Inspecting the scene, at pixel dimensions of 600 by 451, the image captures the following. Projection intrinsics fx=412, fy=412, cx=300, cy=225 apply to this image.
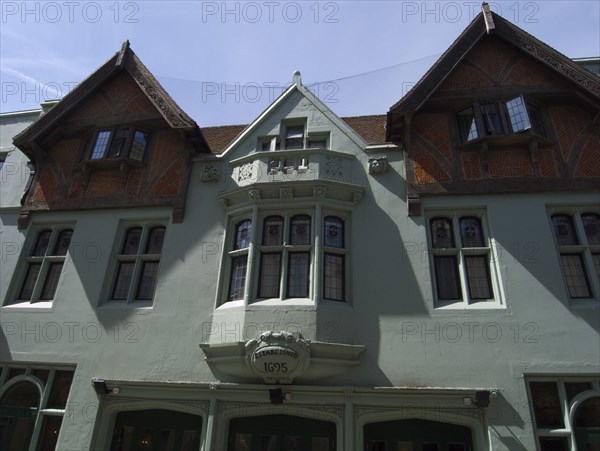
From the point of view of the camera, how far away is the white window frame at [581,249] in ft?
29.1

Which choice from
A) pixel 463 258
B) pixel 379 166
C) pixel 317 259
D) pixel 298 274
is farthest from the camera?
pixel 379 166

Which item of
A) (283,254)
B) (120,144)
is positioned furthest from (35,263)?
(283,254)

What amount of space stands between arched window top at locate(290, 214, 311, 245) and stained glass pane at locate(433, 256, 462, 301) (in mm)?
3109

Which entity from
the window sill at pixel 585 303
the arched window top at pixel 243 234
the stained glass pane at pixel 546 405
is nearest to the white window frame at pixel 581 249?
the window sill at pixel 585 303

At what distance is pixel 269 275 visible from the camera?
9.80 meters

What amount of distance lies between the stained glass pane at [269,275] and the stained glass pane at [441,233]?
3795 mm

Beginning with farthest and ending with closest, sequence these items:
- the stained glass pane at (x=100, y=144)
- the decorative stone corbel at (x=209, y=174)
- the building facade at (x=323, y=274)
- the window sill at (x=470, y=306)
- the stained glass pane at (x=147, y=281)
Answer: the stained glass pane at (x=100, y=144) → the decorative stone corbel at (x=209, y=174) → the stained glass pane at (x=147, y=281) → the window sill at (x=470, y=306) → the building facade at (x=323, y=274)

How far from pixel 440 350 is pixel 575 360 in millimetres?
2572

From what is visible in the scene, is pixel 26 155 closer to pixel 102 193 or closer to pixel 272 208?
pixel 102 193

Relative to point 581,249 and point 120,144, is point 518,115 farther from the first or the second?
point 120,144

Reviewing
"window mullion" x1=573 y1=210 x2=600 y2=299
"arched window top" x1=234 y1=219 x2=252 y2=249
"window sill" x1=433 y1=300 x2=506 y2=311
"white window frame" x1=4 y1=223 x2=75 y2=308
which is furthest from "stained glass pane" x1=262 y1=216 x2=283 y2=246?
"window mullion" x1=573 y1=210 x2=600 y2=299

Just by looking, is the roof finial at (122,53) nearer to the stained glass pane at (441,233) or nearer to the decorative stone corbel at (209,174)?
the decorative stone corbel at (209,174)

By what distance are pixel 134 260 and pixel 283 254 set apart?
425cm

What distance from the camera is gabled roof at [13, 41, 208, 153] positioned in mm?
11773
